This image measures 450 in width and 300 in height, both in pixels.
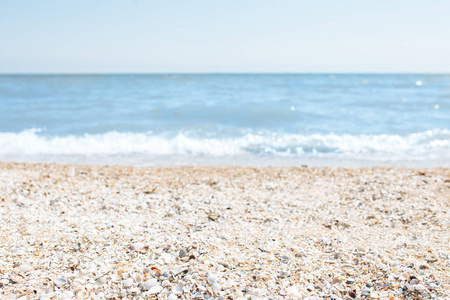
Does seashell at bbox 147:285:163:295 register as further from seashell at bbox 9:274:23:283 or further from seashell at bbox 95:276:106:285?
seashell at bbox 9:274:23:283

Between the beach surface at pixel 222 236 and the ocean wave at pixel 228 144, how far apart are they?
356 centimetres

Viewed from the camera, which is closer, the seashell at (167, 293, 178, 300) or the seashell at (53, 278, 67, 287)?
the seashell at (167, 293, 178, 300)

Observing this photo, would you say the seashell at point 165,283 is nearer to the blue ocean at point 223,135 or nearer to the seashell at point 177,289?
the seashell at point 177,289

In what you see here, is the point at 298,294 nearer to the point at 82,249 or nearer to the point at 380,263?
the point at 380,263

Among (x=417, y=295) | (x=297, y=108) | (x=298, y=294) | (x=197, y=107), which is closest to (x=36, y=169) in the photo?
(x=298, y=294)

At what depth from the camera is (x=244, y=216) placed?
5539 mm

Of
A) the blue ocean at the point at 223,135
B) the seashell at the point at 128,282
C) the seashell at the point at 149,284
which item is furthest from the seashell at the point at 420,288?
the blue ocean at the point at 223,135

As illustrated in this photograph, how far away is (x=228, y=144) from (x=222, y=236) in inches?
301

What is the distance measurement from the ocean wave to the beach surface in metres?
3.56

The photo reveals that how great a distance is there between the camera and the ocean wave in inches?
448

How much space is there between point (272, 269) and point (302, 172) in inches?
187

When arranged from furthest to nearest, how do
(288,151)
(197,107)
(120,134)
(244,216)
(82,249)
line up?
(197,107)
(120,134)
(288,151)
(244,216)
(82,249)

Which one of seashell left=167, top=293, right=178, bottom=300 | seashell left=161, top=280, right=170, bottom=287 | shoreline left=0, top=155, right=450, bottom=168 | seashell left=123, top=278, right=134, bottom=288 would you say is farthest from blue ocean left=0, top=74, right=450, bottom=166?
seashell left=167, top=293, right=178, bottom=300

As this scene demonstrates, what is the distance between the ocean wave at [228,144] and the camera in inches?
448
